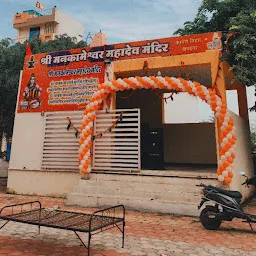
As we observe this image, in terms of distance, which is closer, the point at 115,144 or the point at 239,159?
the point at 115,144

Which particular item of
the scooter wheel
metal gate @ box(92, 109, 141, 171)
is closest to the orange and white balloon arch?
metal gate @ box(92, 109, 141, 171)

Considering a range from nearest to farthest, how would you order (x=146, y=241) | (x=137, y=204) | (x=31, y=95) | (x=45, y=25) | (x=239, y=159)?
(x=146, y=241) < (x=137, y=204) < (x=239, y=159) < (x=31, y=95) < (x=45, y=25)

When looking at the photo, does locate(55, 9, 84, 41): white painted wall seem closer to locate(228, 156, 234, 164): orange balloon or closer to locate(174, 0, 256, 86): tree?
locate(174, 0, 256, 86): tree

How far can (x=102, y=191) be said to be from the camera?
816cm

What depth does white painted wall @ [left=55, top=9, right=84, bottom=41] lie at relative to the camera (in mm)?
40719

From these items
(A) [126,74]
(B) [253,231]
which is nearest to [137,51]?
(A) [126,74]

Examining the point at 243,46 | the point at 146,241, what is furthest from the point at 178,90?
the point at 146,241

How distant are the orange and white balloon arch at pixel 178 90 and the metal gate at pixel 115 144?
0.31 meters

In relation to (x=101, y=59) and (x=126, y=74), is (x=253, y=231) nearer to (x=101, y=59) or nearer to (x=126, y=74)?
(x=126, y=74)

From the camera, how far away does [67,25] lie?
138 ft

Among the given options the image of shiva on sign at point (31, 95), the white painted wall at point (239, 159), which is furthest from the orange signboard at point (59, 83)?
the white painted wall at point (239, 159)

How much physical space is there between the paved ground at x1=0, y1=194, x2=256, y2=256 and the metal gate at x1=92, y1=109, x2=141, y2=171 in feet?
8.81

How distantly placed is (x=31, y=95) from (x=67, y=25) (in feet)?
116

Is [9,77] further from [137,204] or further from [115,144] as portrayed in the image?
[137,204]
